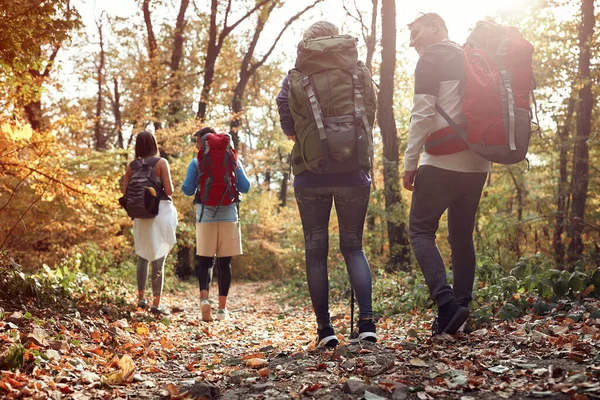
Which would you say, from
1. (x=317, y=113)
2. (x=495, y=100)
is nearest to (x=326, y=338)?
(x=317, y=113)

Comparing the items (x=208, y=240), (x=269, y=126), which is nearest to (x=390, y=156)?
(x=208, y=240)

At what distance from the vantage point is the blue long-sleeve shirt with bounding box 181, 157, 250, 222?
634cm

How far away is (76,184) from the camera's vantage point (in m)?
6.07

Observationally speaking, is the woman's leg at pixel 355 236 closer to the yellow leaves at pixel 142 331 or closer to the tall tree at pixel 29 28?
the yellow leaves at pixel 142 331

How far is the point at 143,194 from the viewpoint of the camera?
6199 mm

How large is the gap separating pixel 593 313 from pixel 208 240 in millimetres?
4056

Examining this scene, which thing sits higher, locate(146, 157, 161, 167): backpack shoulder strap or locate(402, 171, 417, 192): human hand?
locate(146, 157, 161, 167): backpack shoulder strap

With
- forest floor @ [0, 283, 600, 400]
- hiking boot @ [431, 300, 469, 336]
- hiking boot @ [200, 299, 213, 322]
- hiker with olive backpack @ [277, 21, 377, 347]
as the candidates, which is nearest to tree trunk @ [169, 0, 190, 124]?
hiking boot @ [200, 299, 213, 322]

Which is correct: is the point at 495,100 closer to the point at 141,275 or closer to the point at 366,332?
the point at 366,332

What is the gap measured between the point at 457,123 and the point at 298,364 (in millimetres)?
1922

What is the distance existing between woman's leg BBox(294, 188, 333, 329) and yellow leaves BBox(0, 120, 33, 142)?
351 centimetres

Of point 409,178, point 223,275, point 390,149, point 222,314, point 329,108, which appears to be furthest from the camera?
point 390,149

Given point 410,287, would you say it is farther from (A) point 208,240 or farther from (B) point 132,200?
(B) point 132,200

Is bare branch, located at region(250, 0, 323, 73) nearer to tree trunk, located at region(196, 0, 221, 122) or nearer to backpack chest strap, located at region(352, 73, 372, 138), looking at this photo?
tree trunk, located at region(196, 0, 221, 122)
